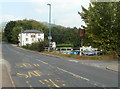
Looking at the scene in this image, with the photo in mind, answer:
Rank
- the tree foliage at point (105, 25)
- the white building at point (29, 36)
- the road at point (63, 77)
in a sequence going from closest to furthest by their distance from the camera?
the road at point (63, 77) → the tree foliage at point (105, 25) → the white building at point (29, 36)

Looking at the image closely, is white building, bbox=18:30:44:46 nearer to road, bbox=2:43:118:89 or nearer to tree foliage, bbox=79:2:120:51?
tree foliage, bbox=79:2:120:51

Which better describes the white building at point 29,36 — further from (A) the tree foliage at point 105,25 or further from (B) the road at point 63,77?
(B) the road at point 63,77

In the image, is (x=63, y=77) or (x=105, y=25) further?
(x=105, y=25)

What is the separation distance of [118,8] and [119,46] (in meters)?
4.15

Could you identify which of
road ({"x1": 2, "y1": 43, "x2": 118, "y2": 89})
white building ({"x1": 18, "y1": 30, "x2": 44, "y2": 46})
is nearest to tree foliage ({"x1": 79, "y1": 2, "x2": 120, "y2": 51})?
road ({"x1": 2, "y1": 43, "x2": 118, "y2": 89})

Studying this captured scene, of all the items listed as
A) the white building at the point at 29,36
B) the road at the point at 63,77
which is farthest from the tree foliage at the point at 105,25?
the white building at the point at 29,36

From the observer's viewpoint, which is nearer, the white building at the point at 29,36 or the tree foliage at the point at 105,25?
the tree foliage at the point at 105,25

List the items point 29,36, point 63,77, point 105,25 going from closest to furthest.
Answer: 1. point 63,77
2. point 105,25
3. point 29,36

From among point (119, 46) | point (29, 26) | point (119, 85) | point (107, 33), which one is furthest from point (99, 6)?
point (29, 26)

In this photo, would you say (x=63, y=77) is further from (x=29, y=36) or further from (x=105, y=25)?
(x=29, y=36)

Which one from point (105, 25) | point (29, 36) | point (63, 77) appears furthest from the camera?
point (29, 36)

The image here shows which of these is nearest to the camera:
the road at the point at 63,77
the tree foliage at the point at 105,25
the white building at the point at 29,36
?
the road at the point at 63,77

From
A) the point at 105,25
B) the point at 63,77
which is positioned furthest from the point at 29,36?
the point at 63,77

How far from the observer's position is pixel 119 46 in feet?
71.4
